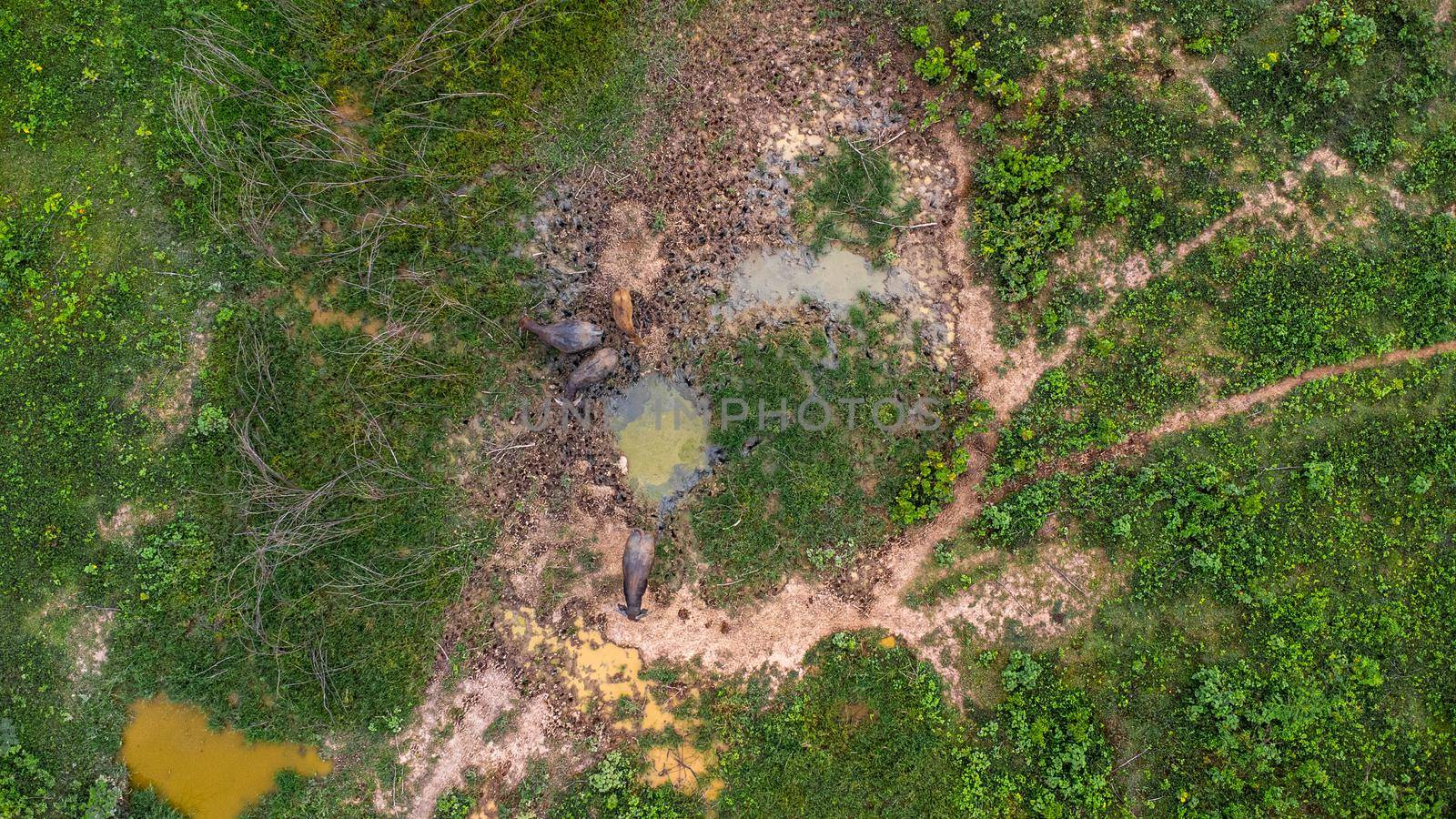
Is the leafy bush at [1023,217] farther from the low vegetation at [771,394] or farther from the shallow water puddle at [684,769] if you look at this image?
the shallow water puddle at [684,769]

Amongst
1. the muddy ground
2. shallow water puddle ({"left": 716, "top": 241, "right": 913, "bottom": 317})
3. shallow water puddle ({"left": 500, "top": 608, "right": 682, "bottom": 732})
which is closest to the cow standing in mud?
the muddy ground

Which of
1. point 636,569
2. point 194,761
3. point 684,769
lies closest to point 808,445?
point 636,569

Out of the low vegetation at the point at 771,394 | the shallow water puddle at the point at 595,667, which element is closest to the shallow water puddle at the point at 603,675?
the shallow water puddle at the point at 595,667

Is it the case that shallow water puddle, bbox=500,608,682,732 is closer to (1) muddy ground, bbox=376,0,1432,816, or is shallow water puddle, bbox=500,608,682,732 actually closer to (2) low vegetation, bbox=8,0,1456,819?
(1) muddy ground, bbox=376,0,1432,816

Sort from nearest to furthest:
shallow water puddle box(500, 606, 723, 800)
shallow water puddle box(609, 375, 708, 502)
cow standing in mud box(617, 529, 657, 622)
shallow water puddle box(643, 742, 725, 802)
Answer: cow standing in mud box(617, 529, 657, 622) → shallow water puddle box(643, 742, 725, 802) → shallow water puddle box(500, 606, 723, 800) → shallow water puddle box(609, 375, 708, 502)

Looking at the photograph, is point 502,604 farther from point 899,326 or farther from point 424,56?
point 424,56
